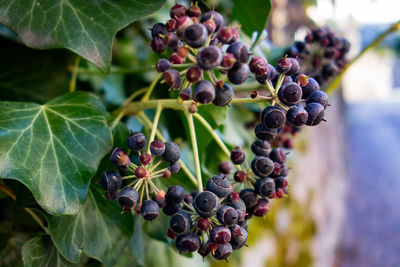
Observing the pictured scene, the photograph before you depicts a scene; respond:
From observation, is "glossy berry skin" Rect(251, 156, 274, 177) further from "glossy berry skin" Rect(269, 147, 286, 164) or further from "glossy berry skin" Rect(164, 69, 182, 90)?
"glossy berry skin" Rect(164, 69, 182, 90)

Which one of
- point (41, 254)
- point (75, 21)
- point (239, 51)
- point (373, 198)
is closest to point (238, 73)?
point (239, 51)

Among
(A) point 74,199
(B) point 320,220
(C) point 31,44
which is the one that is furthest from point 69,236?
(B) point 320,220

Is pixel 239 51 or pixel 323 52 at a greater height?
pixel 239 51

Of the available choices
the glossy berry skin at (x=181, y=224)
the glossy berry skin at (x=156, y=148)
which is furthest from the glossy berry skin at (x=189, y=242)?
the glossy berry skin at (x=156, y=148)

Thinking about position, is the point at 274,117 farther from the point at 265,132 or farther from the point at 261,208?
the point at 261,208

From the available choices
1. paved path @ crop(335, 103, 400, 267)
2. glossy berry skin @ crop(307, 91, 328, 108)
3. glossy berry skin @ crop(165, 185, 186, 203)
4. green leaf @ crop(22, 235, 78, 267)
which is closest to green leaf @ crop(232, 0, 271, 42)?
glossy berry skin @ crop(307, 91, 328, 108)

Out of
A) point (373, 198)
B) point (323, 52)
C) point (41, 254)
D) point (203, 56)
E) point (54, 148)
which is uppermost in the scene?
point (203, 56)

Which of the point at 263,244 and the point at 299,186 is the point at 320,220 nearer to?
the point at 299,186
